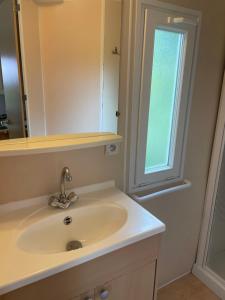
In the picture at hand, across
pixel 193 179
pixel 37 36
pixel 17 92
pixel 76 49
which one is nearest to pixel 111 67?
pixel 76 49

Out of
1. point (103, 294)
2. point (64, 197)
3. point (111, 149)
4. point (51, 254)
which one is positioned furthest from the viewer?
point (111, 149)

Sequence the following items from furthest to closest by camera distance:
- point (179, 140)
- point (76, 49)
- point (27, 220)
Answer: point (179, 140) → point (76, 49) → point (27, 220)

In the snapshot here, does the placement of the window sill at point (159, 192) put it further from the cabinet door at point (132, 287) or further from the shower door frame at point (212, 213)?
the cabinet door at point (132, 287)

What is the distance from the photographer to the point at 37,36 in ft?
3.65

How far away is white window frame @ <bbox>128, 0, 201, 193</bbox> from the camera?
4.21 ft

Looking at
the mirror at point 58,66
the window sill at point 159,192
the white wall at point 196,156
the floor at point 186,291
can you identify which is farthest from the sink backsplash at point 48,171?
the floor at point 186,291

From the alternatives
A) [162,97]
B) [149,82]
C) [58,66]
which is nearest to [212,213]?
[162,97]

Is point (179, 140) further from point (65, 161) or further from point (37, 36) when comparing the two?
point (37, 36)

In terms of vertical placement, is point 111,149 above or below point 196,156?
above

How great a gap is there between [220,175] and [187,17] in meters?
1.15

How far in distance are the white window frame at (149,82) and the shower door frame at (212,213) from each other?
0.95 feet

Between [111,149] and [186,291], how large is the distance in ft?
4.55

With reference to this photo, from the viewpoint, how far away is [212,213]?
193cm

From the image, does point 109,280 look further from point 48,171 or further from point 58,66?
point 58,66
